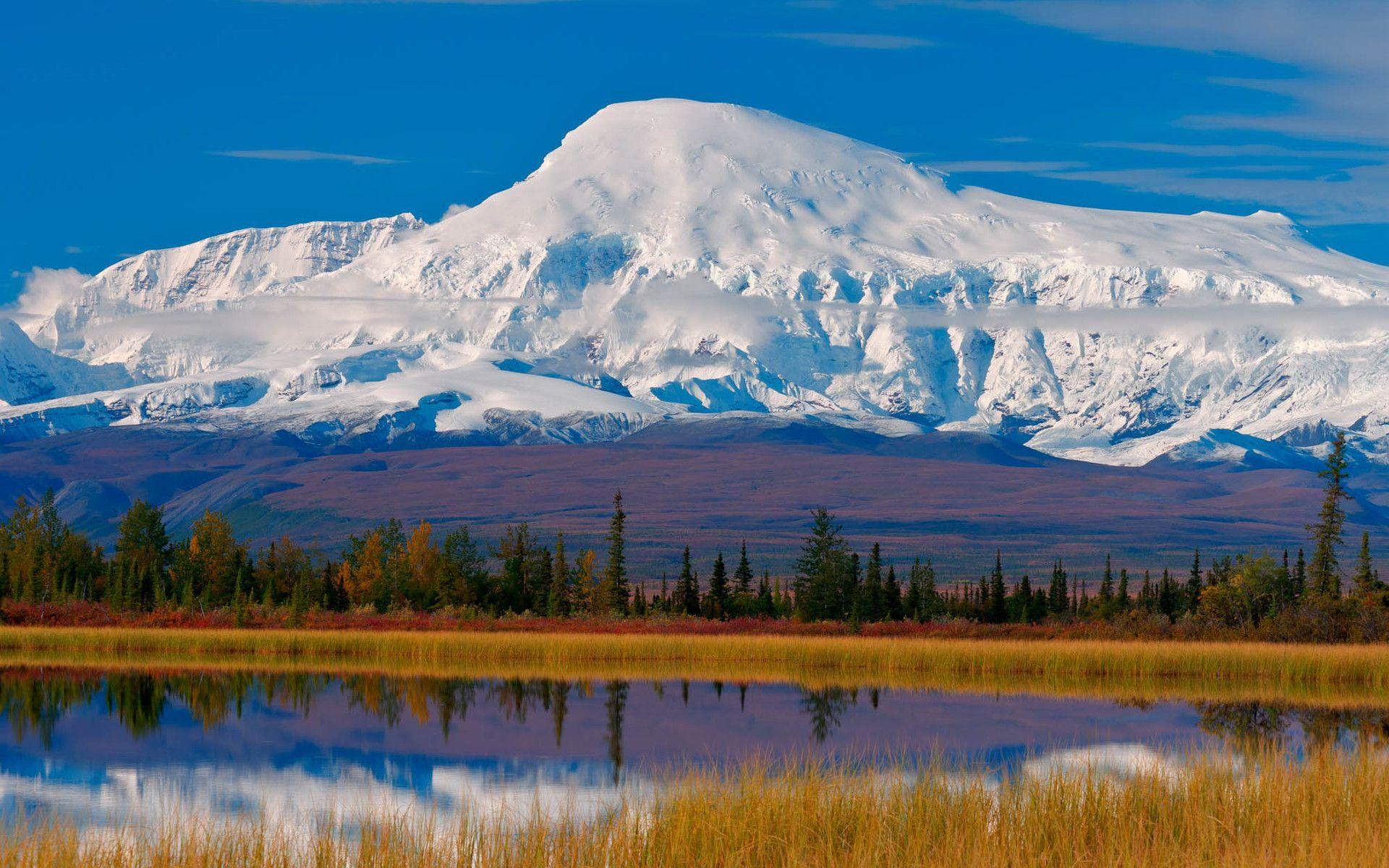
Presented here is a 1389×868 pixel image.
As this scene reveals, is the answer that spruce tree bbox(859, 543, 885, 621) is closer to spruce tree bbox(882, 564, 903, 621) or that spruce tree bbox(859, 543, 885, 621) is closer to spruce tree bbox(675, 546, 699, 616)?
spruce tree bbox(882, 564, 903, 621)

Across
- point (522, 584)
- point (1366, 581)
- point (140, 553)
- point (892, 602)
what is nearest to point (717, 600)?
point (892, 602)

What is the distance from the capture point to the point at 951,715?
41125mm

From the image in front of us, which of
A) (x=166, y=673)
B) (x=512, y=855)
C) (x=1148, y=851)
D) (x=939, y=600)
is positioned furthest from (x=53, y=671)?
(x=939, y=600)

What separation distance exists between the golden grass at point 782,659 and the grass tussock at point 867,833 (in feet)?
87.8

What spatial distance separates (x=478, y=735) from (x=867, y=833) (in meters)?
17.7

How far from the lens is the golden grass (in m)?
53.1

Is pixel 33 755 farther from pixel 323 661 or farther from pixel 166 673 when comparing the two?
pixel 323 661

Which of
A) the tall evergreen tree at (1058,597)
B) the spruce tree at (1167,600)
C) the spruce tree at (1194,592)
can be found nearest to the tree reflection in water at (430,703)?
the spruce tree at (1194,592)

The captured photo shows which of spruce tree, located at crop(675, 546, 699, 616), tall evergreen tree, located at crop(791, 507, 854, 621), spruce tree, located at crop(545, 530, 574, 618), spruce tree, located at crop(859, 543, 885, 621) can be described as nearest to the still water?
tall evergreen tree, located at crop(791, 507, 854, 621)

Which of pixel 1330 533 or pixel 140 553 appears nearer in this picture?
pixel 1330 533

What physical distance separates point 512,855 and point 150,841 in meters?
4.78

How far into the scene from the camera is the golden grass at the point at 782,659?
53.1 metres

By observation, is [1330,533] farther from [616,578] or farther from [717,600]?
[616,578]

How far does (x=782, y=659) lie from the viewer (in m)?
61.3
